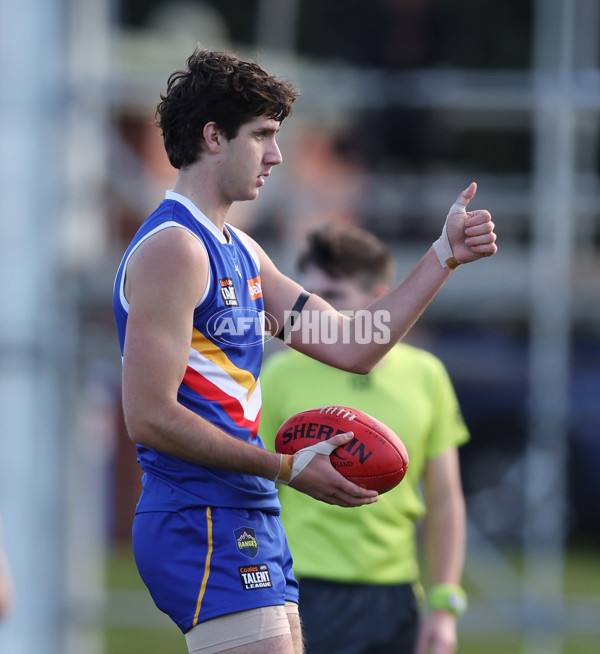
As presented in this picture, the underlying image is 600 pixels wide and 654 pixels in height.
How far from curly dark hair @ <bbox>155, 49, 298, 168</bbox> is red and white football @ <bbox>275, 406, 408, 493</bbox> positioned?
734 mm

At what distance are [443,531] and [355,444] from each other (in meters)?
1.45

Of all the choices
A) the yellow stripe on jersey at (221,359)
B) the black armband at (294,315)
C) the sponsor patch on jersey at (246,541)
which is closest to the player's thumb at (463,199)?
the black armband at (294,315)

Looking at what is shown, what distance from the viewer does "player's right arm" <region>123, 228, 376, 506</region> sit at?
2740 millimetres

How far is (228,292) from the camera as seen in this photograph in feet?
9.57

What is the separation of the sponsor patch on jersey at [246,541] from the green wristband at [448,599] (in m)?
1.48

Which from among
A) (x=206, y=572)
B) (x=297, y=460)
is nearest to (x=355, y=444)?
(x=297, y=460)

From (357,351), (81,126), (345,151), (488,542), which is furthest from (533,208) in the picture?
(357,351)

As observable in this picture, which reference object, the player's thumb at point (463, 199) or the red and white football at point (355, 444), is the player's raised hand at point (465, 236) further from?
the red and white football at point (355, 444)

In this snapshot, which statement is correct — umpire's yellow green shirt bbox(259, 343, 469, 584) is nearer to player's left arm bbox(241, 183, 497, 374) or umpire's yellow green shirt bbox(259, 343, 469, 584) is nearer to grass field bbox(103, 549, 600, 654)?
player's left arm bbox(241, 183, 497, 374)

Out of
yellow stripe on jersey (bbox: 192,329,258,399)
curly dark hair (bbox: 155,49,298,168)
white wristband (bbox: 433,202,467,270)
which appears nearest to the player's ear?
curly dark hair (bbox: 155,49,298,168)

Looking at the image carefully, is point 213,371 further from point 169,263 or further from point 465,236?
point 465,236

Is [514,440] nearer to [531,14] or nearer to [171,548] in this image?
[531,14]

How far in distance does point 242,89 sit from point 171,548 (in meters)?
1.14

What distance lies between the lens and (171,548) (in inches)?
113
